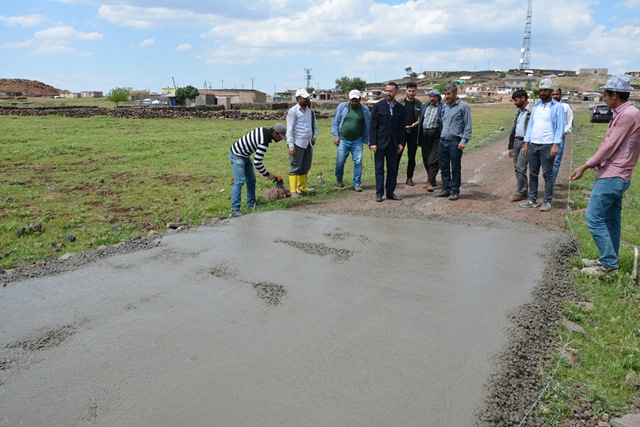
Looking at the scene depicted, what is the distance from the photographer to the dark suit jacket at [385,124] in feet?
27.7

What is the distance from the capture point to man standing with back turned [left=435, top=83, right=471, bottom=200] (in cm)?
827

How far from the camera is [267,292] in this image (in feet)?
15.3

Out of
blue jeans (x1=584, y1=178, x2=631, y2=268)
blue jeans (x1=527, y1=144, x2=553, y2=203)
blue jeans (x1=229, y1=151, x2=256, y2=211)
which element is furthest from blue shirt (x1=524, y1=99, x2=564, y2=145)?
blue jeans (x1=229, y1=151, x2=256, y2=211)

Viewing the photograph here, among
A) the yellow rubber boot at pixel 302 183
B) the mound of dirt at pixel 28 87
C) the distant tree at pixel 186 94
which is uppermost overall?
the mound of dirt at pixel 28 87

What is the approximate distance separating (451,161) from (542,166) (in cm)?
153

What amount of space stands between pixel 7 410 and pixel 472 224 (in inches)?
232

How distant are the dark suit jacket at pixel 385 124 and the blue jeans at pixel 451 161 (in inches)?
31.9

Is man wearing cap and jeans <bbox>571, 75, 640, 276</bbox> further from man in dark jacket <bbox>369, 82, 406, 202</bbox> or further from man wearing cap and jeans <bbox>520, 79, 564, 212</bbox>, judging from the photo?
man in dark jacket <bbox>369, 82, 406, 202</bbox>

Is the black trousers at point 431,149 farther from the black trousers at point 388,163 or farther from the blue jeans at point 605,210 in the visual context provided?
the blue jeans at point 605,210

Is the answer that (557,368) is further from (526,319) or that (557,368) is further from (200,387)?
(200,387)

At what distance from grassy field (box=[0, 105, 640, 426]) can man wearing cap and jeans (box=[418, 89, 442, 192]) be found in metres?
1.84

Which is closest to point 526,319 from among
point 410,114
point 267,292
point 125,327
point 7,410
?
point 267,292

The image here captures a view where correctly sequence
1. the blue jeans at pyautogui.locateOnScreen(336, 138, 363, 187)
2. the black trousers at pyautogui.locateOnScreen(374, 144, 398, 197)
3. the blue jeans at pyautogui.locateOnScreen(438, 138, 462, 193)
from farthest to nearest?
the blue jeans at pyautogui.locateOnScreen(336, 138, 363, 187), the black trousers at pyautogui.locateOnScreen(374, 144, 398, 197), the blue jeans at pyautogui.locateOnScreen(438, 138, 462, 193)

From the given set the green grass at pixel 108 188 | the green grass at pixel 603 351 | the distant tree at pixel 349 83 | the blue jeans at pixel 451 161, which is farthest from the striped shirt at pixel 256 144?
the distant tree at pixel 349 83
